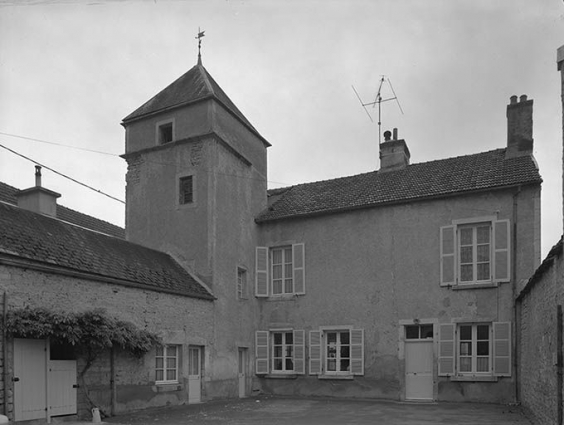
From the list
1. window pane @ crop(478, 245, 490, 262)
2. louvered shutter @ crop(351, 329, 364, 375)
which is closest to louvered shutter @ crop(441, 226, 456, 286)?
window pane @ crop(478, 245, 490, 262)

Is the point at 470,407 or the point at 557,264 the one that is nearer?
the point at 557,264

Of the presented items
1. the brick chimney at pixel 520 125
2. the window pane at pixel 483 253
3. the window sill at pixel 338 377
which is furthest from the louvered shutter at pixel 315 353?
the brick chimney at pixel 520 125

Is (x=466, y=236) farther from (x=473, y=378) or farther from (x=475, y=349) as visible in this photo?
(x=473, y=378)

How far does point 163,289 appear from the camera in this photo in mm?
12320

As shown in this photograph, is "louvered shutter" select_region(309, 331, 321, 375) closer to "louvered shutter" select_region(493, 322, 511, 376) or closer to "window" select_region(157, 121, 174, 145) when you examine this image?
"louvered shutter" select_region(493, 322, 511, 376)

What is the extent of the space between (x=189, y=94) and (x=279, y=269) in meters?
6.24

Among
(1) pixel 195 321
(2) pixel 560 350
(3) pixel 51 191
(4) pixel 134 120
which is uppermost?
(4) pixel 134 120

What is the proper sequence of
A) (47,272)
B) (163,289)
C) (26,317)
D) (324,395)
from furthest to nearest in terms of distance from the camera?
(324,395), (163,289), (47,272), (26,317)

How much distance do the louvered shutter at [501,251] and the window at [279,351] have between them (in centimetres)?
591

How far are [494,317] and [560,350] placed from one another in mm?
6895

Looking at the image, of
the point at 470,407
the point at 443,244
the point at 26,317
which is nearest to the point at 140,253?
the point at 26,317

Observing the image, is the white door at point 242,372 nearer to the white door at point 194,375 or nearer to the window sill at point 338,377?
the white door at point 194,375

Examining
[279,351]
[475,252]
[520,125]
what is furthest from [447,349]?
[520,125]

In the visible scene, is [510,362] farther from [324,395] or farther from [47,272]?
[47,272]
